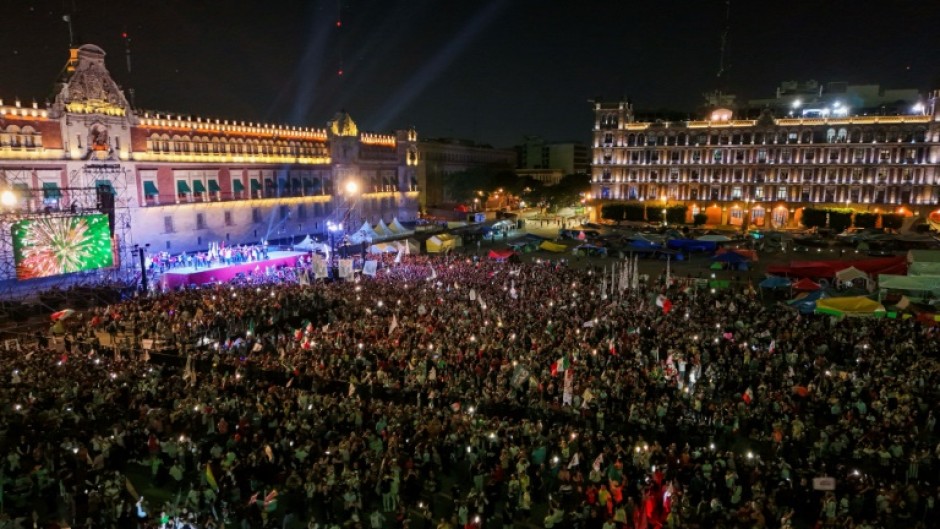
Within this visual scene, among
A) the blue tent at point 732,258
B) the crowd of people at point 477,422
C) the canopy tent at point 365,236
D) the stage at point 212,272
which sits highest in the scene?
the canopy tent at point 365,236

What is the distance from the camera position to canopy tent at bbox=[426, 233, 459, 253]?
46062mm

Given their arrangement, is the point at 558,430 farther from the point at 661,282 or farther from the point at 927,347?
the point at 661,282

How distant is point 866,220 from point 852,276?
1594 inches

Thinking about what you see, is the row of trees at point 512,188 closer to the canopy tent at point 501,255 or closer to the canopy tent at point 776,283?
the canopy tent at point 501,255

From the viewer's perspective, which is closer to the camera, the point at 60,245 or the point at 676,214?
the point at 60,245

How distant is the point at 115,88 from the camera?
1673 inches

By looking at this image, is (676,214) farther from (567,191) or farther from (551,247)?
(551,247)

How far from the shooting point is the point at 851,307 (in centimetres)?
2378

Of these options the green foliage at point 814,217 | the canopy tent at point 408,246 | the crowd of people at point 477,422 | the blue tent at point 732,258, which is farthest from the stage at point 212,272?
the green foliage at point 814,217

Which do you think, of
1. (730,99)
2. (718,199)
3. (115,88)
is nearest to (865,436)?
(115,88)

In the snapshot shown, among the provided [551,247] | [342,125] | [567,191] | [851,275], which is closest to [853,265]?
[851,275]

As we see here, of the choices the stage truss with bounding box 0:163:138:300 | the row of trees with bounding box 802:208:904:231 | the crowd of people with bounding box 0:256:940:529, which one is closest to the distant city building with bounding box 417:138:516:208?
the row of trees with bounding box 802:208:904:231

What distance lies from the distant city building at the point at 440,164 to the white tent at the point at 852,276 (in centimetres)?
6668

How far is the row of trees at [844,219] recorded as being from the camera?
208 feet
